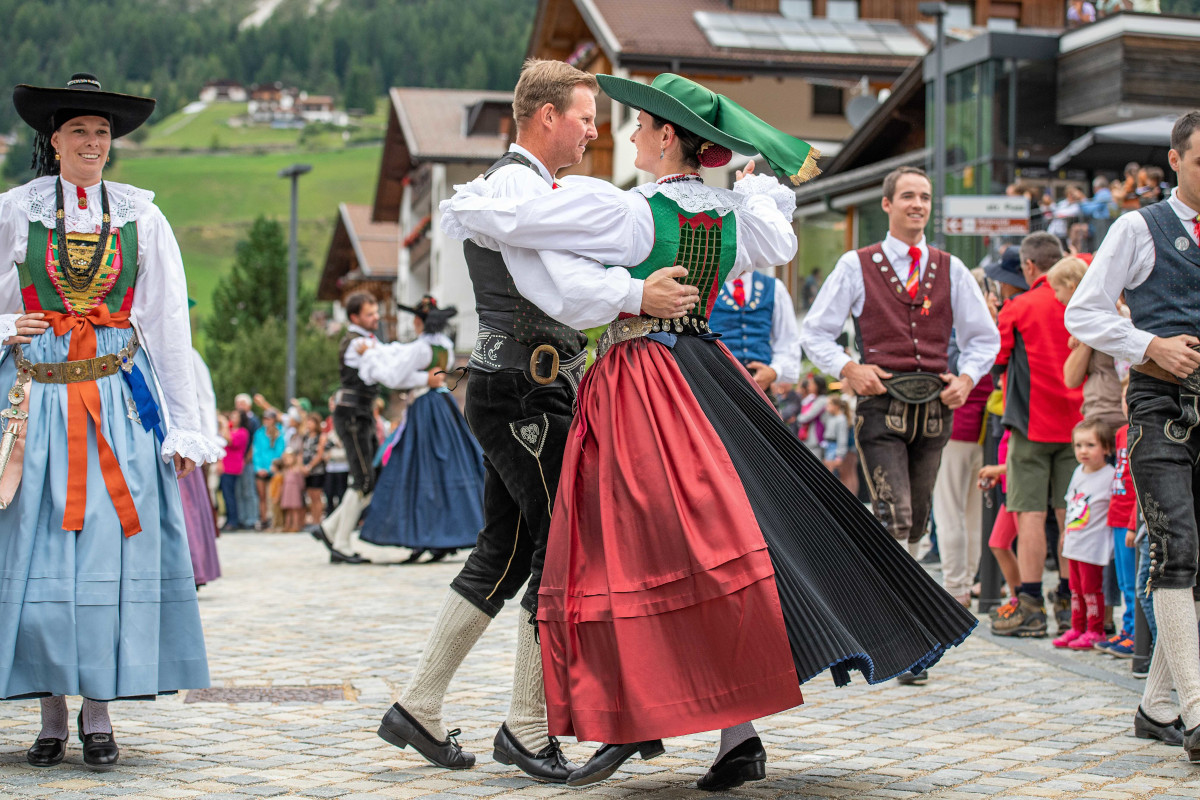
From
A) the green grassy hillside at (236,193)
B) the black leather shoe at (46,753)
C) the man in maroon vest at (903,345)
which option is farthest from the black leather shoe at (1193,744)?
the green grassy hillside at (236,193)

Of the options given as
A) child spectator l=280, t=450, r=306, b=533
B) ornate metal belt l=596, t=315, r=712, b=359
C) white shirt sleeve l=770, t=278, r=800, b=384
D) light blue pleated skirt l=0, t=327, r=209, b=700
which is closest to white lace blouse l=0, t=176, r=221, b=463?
light blue pleated skirt l=0, t=327, r=209, b=700

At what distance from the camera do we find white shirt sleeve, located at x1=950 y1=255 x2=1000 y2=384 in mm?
6785

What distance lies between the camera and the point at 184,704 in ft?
19.3

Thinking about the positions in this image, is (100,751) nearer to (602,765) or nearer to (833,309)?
(602,765)

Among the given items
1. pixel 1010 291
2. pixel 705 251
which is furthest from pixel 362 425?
pixel 705 251

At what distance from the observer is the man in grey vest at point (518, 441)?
449 centimetres

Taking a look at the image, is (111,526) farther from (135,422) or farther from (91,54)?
(91,54)

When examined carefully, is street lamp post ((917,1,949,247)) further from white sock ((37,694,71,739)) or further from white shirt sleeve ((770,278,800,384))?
white sock ((37,694,71,739))

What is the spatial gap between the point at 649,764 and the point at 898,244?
3.02 meters

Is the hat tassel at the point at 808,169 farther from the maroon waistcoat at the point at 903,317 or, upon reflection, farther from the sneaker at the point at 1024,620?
the sneaker at the point at 1024,620

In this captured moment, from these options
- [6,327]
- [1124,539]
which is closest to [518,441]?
[6,327]

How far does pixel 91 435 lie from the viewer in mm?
4852

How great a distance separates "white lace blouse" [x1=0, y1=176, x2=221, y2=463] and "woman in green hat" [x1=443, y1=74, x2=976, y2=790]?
1.21 metres

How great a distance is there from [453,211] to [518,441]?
29.0 inches
